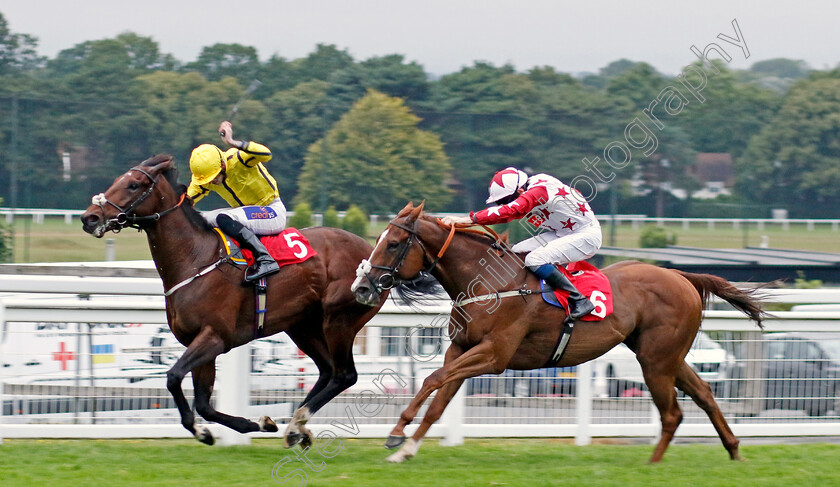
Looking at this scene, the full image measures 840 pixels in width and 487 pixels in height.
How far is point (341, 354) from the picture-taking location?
231 inches

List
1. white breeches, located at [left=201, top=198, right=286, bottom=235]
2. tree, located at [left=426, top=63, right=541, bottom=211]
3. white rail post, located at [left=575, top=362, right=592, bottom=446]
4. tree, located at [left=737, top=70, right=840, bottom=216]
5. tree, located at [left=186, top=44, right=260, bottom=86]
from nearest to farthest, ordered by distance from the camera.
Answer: white breeches, located at [left=201, top=198, right=286, bottom=235]
white rail post, located at [left=575, top=362, right=592, bottom=446]
tree, located at [left=426, top=63, right=541, bottom=211]
tree, located at [left=737, top=70, right=840, bottom=216]
tree, located at [left=186, top=44, right=260, bottom=86]

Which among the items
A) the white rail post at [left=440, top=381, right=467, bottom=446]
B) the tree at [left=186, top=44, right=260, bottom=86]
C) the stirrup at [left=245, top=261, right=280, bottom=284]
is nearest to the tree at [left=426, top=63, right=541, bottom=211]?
the tree at [left=186, top=44, right=260, bottom=86]

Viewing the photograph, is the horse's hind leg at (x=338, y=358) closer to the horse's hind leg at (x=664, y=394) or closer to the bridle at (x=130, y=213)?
the bridle at (x=130, y=213)

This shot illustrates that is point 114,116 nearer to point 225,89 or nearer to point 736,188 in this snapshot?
point 225,89

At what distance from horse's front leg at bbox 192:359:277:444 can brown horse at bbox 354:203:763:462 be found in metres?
0.93

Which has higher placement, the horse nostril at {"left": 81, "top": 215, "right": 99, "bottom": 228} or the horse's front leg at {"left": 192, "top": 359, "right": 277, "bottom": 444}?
the horse nostril at {"left": 81, "top": 215, "right": 99, "bottom": 228}

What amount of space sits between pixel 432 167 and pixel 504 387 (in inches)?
379

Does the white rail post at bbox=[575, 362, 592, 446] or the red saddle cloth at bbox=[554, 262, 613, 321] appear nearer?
the red saddle cloth at bbox=[554, 262, 613, 321]

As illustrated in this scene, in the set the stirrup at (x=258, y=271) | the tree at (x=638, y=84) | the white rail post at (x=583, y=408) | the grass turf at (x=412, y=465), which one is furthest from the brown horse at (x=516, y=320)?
the tree at (x=638, y=84)

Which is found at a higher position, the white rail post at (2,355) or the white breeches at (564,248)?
the white breeches at (564,248)

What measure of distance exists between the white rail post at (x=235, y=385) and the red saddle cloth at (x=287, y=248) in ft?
2.29

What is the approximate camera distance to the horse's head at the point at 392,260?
196 inches

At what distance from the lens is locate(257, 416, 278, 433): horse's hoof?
5602mm

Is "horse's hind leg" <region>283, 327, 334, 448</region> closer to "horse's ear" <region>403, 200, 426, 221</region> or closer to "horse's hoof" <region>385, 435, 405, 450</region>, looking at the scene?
"horse's hoof" <region>385, 435, 405, 450</region>
